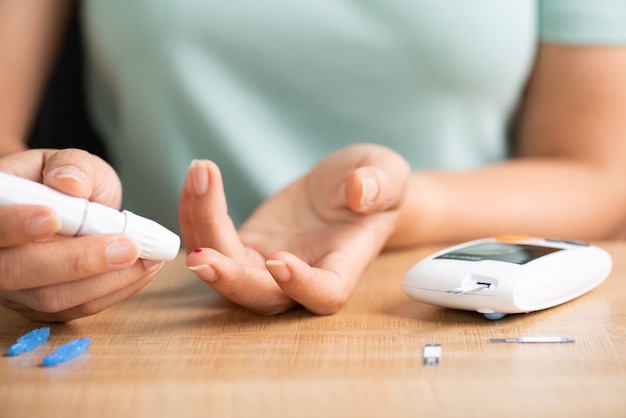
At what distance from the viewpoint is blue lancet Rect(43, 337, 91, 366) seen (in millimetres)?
513

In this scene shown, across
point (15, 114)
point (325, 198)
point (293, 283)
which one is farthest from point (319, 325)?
point (15, 114)

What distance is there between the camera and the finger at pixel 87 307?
583mm

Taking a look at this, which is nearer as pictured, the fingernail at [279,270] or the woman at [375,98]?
the fingernail at [279,270]

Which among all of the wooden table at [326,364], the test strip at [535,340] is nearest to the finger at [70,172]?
the wooden table at [326,364]

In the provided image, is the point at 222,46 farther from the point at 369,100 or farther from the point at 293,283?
the point at 293,283

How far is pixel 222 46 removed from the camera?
3.27 feet

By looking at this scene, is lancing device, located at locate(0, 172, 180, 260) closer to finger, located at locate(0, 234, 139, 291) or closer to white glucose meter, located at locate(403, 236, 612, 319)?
finger, located at locate(0, 234, 139, 291)

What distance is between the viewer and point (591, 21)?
3.33 ft

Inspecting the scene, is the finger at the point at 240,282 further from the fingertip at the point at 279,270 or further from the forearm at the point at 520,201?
the forearm at the point at 520,201

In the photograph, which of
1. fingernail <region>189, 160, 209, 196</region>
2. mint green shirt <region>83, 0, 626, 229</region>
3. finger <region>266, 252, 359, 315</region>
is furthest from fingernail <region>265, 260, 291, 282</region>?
mint green shirt <region>83, 0, 626, 229</region>

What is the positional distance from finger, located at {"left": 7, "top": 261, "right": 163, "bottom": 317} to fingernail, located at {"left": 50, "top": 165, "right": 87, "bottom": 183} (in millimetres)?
74

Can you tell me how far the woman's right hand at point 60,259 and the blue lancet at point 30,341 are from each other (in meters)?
0.02

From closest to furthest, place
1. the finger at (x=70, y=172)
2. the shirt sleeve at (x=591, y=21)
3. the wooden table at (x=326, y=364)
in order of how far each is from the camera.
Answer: the wooden table at (x=326, y=364), the finger at (x=70, y=172), the shirt sleeve at (x=591, y=21)

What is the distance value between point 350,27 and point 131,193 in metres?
0.39
